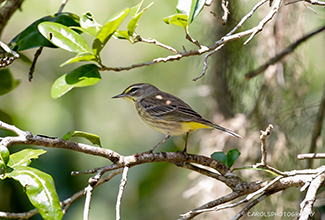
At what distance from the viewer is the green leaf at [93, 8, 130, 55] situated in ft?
4.80

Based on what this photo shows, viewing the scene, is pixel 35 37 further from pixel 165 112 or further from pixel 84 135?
pixel 165 112

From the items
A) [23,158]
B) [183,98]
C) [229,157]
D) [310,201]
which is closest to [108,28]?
[23,158]

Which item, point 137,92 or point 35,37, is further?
point 137,92

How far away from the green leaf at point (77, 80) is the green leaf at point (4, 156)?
50cm

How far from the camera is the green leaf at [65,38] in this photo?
1675 millimetres

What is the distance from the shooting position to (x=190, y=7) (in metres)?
1.56

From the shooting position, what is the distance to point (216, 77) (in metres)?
3.40

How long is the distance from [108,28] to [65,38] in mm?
291

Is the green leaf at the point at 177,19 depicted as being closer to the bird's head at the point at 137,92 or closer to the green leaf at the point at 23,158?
the green leaf at the point at 23,158

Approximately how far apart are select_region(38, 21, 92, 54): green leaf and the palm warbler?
3.72 feet

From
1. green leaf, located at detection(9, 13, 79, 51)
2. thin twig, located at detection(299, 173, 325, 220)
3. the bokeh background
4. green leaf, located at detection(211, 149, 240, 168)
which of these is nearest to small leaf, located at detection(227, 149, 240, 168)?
green leaf, located at detection(211, 149, 240, 168)

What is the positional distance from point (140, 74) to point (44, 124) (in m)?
1.33

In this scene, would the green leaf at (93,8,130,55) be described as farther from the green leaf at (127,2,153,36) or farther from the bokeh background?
the bokeh background

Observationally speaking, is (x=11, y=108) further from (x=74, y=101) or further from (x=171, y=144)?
(x=171, y=144)
